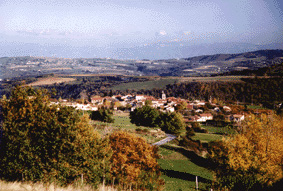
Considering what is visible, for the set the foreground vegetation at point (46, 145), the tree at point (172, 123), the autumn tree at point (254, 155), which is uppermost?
the foreground vegetation at point (46, 145)

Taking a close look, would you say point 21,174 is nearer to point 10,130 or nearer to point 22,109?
point 10,130

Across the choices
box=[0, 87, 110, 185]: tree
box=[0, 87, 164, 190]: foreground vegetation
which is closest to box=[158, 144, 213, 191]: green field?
box=[0, 87, 164, 190]: foreground vegetation

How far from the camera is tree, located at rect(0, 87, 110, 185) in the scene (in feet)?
42.7

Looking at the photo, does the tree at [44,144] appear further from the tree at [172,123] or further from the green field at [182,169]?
the tree at [172,123]

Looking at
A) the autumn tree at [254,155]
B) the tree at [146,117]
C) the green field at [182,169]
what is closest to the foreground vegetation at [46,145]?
the green field at [182,169]

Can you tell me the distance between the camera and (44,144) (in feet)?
45.0

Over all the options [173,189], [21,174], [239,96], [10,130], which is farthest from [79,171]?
[239,96]

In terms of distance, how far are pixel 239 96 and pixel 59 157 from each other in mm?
121583

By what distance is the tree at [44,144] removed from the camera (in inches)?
512

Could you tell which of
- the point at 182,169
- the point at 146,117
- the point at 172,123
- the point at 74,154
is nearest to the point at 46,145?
the point at 74,154

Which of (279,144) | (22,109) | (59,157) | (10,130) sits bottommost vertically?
(279,144)

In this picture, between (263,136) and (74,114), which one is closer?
(74,114)

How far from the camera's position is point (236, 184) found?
639 inches

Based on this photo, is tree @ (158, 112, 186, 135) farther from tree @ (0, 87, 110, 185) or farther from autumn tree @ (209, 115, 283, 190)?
tree @ (0, 87, 110, 185)
